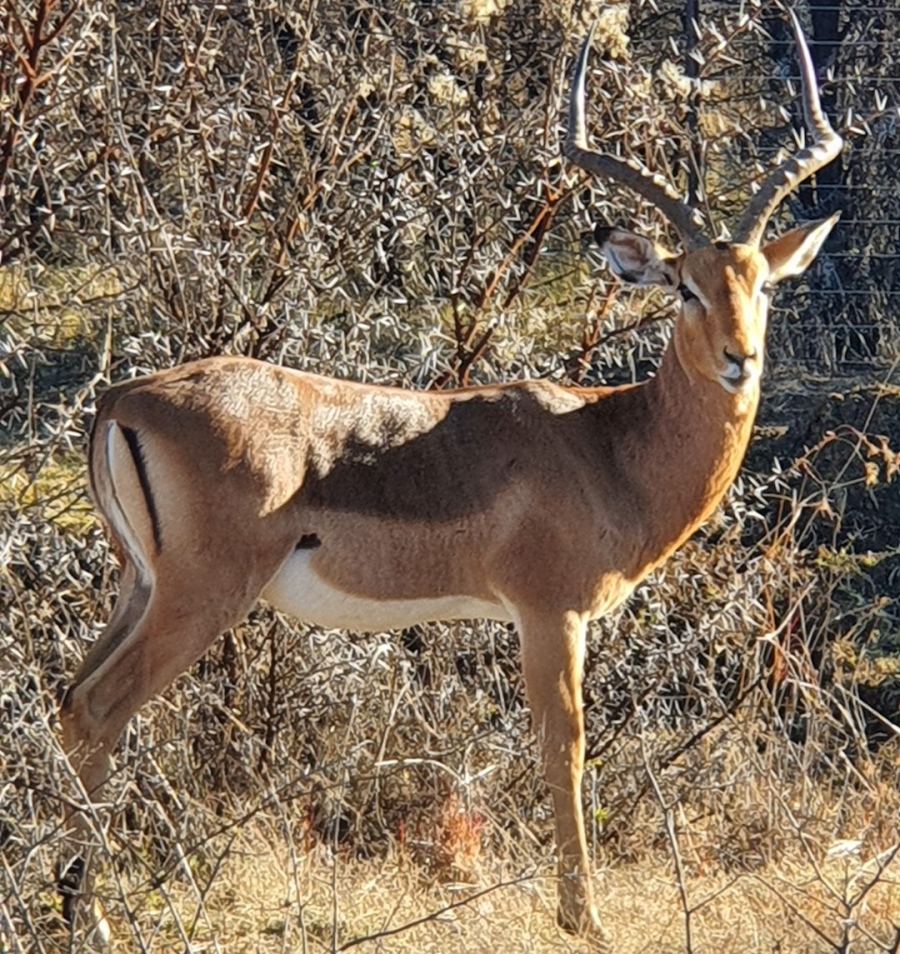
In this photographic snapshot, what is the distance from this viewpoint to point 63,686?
6.86 m

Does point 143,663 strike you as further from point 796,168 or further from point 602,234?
point 796,168

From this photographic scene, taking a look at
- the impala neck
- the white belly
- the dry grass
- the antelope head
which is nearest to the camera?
the dry grass

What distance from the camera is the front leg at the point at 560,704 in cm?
600

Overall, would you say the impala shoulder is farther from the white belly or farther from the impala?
the white belly

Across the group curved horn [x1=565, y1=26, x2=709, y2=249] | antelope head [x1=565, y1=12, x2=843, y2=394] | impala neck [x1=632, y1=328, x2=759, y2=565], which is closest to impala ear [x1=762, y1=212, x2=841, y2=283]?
antelope head [x1=565, y1=12, x2=843, y2=394]

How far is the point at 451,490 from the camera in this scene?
240 inches

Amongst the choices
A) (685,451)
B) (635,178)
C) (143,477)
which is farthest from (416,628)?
(635,178)

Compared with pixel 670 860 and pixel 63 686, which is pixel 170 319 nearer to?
pixel 63 686

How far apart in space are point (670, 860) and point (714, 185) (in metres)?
5.67

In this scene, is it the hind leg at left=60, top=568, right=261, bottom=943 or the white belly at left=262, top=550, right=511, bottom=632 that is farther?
the white belly at left=262, top=550, right=511, bottom=632

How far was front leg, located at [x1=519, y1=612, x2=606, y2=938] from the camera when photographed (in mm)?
6004

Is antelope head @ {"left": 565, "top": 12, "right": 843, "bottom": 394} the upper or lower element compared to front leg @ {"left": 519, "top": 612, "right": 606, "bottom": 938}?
upper

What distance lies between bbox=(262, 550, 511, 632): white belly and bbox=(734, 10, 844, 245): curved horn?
1402mm

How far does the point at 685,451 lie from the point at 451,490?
792mm
